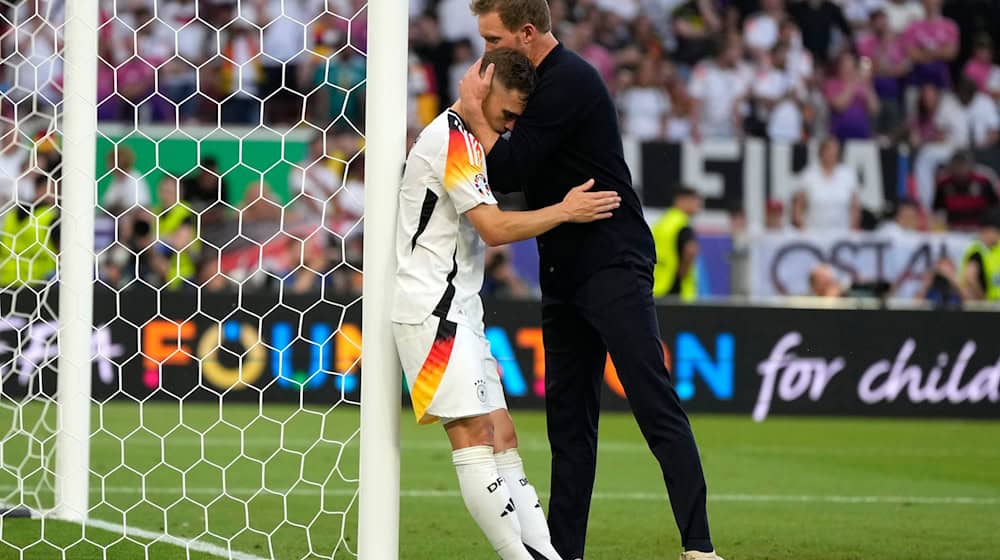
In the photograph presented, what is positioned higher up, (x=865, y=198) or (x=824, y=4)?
(x=824, y=4)

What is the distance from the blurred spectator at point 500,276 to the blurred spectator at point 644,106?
323cm

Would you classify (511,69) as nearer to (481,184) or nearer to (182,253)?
(481,184)

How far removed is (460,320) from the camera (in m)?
4.50

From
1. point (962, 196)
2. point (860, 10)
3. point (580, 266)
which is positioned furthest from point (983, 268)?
point (580, 266)

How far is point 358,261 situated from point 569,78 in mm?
8191

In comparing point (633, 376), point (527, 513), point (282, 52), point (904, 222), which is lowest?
point (904, 222)

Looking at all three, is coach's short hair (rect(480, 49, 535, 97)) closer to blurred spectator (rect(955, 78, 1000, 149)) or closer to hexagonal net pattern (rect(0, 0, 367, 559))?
hexagonal net pattern (rect(0, 0, 367, 559))

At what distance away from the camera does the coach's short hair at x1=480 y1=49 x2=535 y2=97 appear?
4.50 meters

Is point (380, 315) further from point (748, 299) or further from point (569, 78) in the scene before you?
point (748, 299)

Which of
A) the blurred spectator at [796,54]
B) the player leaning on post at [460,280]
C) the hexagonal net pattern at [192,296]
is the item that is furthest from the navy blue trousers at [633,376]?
the blurred spectator at [796,54]

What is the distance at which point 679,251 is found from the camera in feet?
41.7

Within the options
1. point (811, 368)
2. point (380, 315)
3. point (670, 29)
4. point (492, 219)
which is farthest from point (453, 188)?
point (670, 29)

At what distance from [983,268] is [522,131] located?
1028 centimetres

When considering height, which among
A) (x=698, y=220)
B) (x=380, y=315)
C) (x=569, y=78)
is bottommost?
(x=698, y=220)
